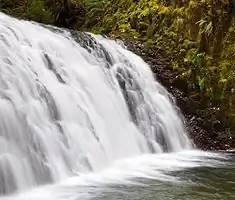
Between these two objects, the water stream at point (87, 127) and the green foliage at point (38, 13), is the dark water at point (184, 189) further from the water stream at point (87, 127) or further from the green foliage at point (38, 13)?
the green foliage at point (38, 13)

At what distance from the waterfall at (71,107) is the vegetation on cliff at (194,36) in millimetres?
809

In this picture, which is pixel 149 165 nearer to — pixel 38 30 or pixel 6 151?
pixel 6 151

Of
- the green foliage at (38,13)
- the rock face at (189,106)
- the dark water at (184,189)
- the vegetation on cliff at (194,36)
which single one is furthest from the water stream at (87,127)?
the green foliage at (38,13)

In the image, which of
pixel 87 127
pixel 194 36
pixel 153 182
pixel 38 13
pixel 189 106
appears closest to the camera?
pixel 153 182

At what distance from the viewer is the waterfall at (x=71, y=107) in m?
6.15

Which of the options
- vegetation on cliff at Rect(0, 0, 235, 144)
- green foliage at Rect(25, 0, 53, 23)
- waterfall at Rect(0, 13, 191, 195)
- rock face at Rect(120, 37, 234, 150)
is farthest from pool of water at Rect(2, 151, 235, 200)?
green foliage at Rect(25, 0, 53, 23)

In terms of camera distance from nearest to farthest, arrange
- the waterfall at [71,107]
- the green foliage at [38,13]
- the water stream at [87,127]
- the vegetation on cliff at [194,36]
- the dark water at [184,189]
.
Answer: the dark water at [184,189], the water stream at [87,127], the waterfall at [71,107], the vegetation on cliff at [194,36], the green foliage at [38,13]

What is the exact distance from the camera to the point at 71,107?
7.65 meters

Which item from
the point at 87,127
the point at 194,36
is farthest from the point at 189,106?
the point at 87,127

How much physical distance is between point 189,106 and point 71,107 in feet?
11.2

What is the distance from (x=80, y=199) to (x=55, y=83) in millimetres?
3082

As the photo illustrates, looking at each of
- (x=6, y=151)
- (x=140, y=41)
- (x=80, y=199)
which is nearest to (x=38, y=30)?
(x=140, y=41)

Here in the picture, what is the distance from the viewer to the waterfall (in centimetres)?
615

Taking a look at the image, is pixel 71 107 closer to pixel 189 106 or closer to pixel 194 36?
pixel 189 106
